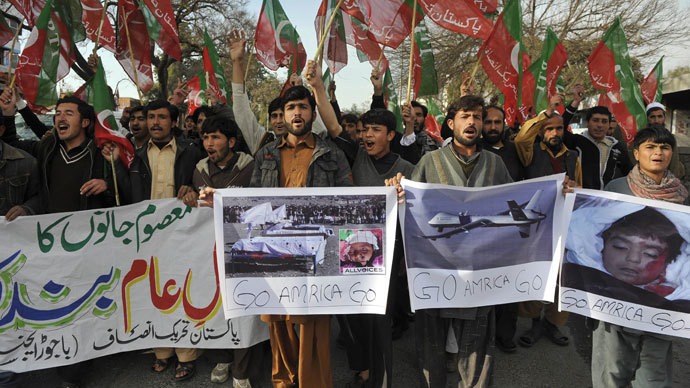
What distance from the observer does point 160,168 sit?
3.38 meters

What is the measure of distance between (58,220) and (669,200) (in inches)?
158

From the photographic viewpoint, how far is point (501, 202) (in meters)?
2.65

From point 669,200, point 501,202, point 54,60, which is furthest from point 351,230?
point 54,60

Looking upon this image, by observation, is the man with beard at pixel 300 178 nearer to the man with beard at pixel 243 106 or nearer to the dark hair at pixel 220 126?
the dark hair at pixel 220 126

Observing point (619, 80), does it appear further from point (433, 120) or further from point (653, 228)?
point (433, 120)

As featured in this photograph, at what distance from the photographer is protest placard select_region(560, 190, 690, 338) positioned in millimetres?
2461

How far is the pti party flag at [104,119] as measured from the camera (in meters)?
3.13

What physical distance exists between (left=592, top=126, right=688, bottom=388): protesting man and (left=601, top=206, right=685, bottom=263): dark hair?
12 cm

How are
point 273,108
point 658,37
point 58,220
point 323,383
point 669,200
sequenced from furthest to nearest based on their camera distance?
point 658,37, point 273,108, point 58,220, point 323,383, point 669,200

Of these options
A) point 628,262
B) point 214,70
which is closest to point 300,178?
point 628,262

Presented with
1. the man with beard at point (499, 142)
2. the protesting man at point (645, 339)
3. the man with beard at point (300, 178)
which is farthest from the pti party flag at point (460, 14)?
the protesting man at point (645, 339)

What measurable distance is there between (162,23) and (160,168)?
93.1 inches

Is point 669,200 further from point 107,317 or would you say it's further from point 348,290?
point 107,317

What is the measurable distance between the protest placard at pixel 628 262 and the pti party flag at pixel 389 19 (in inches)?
102
